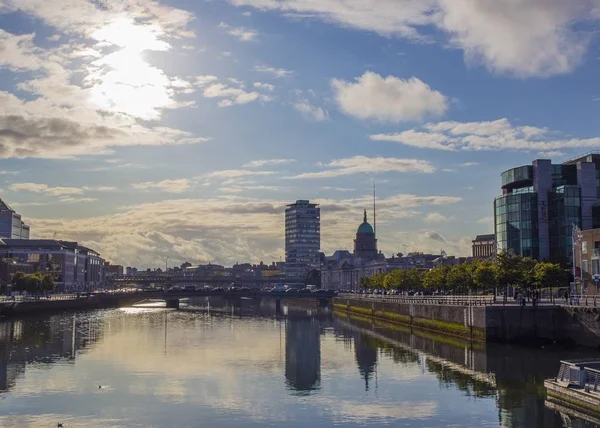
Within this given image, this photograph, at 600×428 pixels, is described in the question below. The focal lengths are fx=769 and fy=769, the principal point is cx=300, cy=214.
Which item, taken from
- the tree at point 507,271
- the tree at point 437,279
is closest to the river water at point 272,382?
the tree at point 507,271

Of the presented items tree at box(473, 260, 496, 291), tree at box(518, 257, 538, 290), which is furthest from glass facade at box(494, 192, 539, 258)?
tree at box(518, 257, 538, 290)

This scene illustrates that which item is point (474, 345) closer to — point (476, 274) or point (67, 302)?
point (476, 274)

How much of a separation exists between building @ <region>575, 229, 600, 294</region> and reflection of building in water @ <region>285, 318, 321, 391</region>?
108 feet

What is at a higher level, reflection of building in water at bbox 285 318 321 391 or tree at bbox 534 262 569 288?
tree at bbox 534 262 569 288

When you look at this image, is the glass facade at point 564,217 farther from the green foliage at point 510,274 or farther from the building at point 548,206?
the green foliage at point 510,274

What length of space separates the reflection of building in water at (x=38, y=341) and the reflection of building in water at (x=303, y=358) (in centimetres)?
2012

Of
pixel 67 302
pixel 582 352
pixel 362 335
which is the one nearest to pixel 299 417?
pixel 582 352

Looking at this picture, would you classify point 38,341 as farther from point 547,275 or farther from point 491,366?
point 547,275

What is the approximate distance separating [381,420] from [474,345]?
123ft

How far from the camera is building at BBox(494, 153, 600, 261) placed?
124375mm

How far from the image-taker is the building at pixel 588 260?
89.7m

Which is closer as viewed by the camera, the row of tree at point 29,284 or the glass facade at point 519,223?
the glass facade at point 519,223

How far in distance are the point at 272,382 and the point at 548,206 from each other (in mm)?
86663

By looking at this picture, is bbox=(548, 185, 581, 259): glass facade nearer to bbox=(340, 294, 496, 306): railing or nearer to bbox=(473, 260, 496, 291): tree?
bbox=(340, 294, 496, 306): railing
